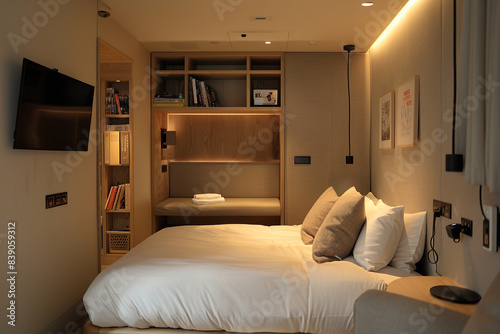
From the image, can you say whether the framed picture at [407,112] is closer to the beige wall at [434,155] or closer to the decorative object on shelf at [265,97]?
the beige wall at [434,155]

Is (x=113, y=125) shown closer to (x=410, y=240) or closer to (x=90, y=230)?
(x=90, y=230)

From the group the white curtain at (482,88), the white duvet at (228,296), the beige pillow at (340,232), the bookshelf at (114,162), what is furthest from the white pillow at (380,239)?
the bookshelf at (114,162)

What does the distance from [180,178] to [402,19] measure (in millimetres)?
3143

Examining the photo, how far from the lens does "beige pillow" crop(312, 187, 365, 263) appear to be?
8.46ft

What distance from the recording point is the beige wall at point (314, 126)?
444 centimetres

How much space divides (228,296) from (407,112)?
1.92m

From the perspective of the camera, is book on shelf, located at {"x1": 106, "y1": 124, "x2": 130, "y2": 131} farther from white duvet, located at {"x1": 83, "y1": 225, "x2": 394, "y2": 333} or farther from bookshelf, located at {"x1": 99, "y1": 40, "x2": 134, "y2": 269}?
white duvet, located at {"x1": 83, "y1": 225, "x2": 394, "y2": 333}

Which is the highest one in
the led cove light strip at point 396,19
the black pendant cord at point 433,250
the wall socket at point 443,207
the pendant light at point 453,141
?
the led cove light strip at point 396,19

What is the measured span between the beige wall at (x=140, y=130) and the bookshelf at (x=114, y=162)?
6.7 inches

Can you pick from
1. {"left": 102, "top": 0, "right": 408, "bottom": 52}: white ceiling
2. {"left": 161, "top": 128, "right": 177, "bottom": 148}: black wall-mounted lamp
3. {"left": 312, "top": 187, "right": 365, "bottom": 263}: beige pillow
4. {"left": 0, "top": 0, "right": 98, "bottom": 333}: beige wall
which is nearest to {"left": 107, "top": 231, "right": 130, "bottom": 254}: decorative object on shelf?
{"left": 161, "top": 128, "right": 177, "bottom": 148}: black wall-mounted lamp

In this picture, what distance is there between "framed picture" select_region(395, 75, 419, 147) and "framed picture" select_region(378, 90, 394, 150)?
0.11 meters

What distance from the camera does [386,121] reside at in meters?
3.57

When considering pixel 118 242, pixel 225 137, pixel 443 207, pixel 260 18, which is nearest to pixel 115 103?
pixel 225 137

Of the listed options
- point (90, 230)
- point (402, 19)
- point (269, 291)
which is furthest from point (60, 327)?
point (402, 19)
